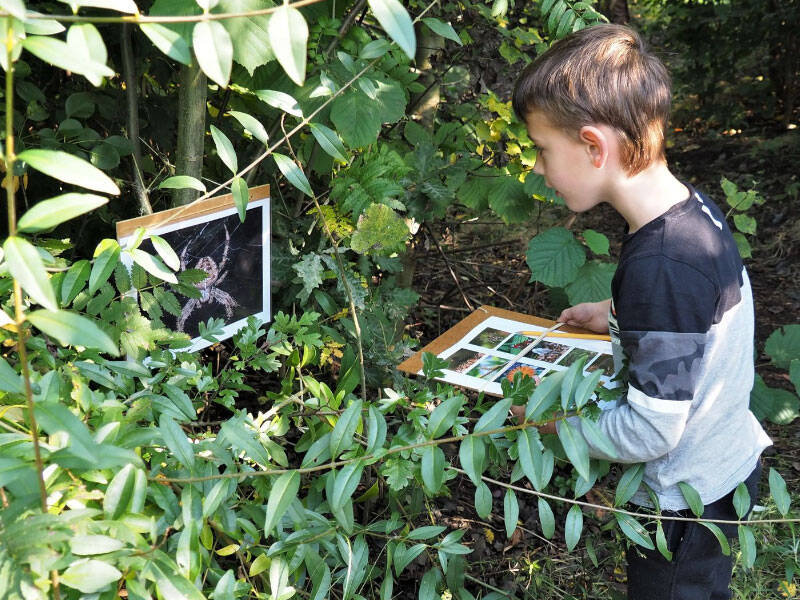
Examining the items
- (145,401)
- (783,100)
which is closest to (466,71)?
(145,401)

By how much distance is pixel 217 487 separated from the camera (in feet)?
3.96

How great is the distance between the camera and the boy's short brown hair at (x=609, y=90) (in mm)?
1695

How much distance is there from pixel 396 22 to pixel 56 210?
421 millimetres

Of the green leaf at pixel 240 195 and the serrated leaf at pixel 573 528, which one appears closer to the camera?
the green leaf at pixel 240 195

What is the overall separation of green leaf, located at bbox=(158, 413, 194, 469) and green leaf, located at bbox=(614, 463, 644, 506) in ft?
2.70

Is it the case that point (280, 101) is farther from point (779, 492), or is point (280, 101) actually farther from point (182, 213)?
point (779, 492)

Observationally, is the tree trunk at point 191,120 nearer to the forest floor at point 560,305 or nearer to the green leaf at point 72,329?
the green leaf at point 72,329

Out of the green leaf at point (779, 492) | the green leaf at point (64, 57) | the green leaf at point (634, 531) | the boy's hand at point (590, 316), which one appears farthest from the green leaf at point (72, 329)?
the boy's hand at point (590, 316)

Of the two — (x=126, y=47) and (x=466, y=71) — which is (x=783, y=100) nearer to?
(x=466, y=71)

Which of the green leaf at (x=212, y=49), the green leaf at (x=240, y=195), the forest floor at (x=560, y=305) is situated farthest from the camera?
the forest floor at (x=560, y=305)

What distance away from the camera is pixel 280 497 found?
1202mm

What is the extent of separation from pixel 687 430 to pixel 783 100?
5.15m

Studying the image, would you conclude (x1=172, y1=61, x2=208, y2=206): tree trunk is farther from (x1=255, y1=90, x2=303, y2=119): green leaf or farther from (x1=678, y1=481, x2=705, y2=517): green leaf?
(x1=678, y1=481, x2=705, y2=517): green leaf

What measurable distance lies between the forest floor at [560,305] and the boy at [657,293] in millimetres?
210
